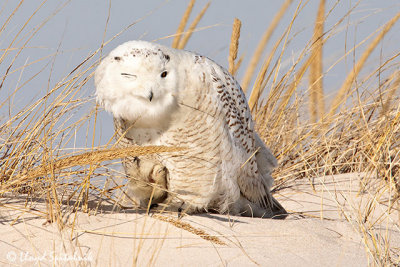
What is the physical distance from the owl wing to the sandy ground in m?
0.51

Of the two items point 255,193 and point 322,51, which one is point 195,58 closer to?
point 255,193

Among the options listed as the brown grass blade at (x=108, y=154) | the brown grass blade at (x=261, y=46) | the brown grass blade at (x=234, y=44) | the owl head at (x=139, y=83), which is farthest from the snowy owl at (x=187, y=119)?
the brown grass blade at (x=261, y=46)

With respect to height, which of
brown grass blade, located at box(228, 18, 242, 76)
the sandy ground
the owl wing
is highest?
brown grass blade, located at box(228, 18, 242, 76)

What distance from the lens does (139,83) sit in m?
3.03

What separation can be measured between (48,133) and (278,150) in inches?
98.0

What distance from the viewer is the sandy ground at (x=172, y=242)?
103 inches

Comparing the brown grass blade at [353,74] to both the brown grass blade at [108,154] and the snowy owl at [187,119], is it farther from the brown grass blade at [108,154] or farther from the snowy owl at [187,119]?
the brown grass blade at [108,154]

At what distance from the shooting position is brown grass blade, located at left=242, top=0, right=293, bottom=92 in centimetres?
532

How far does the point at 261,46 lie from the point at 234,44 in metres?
0.55

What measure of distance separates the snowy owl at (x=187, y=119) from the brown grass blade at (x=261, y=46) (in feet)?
4.94

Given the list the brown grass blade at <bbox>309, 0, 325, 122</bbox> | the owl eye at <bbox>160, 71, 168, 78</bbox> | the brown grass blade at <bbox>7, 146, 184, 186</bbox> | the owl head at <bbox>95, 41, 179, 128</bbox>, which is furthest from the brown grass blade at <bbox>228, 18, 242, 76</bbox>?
the brown grass blade at <bbox>7, 146, 184, 186</bbox>

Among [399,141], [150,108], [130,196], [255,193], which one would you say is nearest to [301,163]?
A: [399,141]

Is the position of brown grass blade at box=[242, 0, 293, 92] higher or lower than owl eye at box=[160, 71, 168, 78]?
higher

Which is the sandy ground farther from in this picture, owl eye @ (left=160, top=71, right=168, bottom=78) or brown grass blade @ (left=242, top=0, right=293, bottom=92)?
brown grass blade @ (left=242, top=0, right=293, bottom=92)
